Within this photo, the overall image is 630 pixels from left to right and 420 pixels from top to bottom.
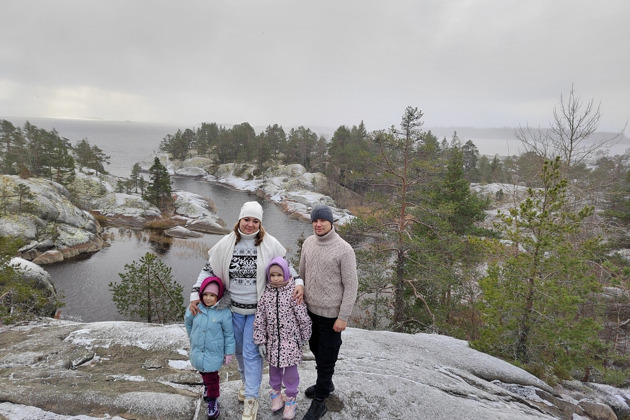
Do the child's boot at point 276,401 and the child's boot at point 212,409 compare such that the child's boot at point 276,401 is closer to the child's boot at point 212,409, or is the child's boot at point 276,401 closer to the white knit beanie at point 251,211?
the child's boot at point 212,409

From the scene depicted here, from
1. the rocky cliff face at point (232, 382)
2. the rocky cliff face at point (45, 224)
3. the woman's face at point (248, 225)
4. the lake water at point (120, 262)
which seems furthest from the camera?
the rocky cliff face at point (45, 224)

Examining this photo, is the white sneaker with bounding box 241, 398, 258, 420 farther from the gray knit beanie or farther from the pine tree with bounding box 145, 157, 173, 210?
the pine tree with bounding box 145, 157, 173, 210

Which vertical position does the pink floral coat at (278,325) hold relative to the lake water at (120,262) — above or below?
above

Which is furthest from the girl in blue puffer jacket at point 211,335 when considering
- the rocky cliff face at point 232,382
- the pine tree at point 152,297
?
the pine tree at point 152,297

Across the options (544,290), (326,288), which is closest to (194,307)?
(326,288)

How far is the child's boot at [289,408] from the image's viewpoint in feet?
11.2

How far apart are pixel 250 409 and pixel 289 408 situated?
0.44 metres

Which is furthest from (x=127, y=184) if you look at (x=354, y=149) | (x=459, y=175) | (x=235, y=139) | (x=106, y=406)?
(x=106, y=406)

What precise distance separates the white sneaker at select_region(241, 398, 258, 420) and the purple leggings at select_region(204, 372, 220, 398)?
0.36m

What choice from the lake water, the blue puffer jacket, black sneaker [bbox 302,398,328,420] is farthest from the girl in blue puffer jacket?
the lake water

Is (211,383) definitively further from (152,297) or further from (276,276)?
(152,297)

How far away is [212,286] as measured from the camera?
3264 mm

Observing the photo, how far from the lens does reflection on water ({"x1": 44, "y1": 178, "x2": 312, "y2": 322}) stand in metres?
18.3

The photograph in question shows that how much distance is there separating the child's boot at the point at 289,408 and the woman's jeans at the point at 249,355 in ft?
1.23
